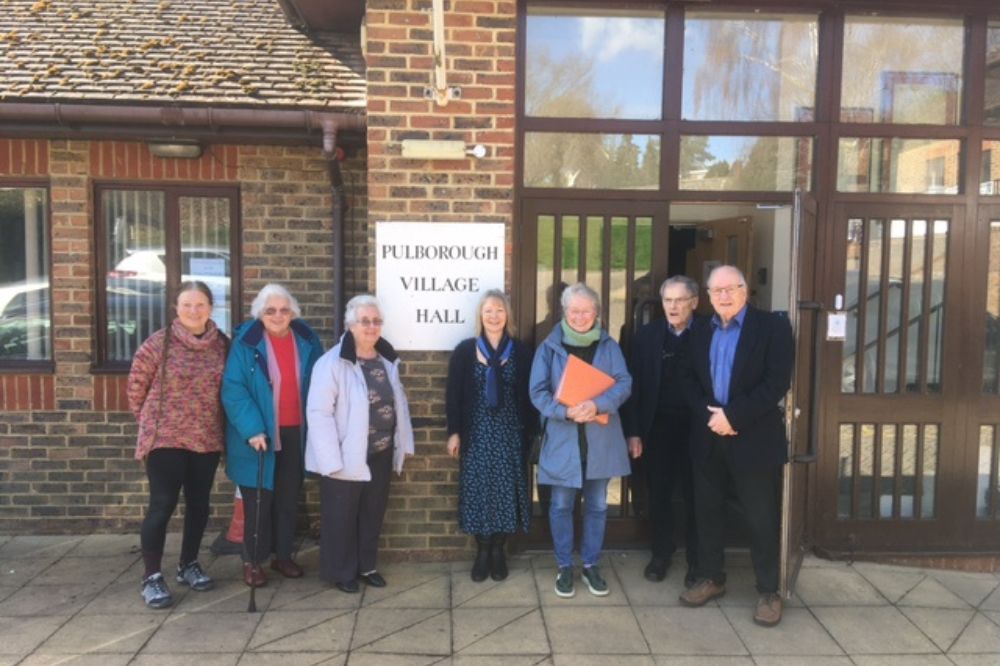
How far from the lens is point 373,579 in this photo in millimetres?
4355

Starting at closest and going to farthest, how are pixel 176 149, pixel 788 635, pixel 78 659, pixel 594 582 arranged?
pixel 78 659, pixel 788 635, pixel 594 582, pixel 176 149

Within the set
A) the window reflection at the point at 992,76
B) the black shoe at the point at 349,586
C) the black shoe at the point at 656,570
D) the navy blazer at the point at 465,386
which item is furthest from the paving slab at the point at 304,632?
the window reflection at the point at 992,76

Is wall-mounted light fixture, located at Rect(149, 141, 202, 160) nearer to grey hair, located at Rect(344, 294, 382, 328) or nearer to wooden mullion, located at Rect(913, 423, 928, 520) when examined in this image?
grey hair, located at Rect(344, 294, 382, 328)

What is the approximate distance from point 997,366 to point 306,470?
4183mm

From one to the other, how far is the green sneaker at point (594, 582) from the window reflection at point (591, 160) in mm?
2177

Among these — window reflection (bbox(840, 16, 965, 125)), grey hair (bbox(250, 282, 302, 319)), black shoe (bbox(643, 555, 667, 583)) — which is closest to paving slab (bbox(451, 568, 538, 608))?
black shoe (bbox(643, 555, 667, 583))

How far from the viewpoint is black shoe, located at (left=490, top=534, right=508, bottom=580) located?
4.45 meters

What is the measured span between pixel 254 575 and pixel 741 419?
259 centimetres

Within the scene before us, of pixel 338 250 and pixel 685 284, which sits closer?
pixel 685 284

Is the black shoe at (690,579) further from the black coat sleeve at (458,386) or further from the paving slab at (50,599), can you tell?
the paving slab at (50,599)

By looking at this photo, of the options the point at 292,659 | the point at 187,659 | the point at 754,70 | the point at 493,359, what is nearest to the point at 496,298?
the point at 493,359

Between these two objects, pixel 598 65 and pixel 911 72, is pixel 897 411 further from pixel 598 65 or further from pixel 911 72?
pixel 598 65

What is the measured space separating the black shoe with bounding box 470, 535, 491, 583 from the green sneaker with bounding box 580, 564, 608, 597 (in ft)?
1.80

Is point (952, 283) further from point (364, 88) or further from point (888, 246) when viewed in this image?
point (364, 88)
